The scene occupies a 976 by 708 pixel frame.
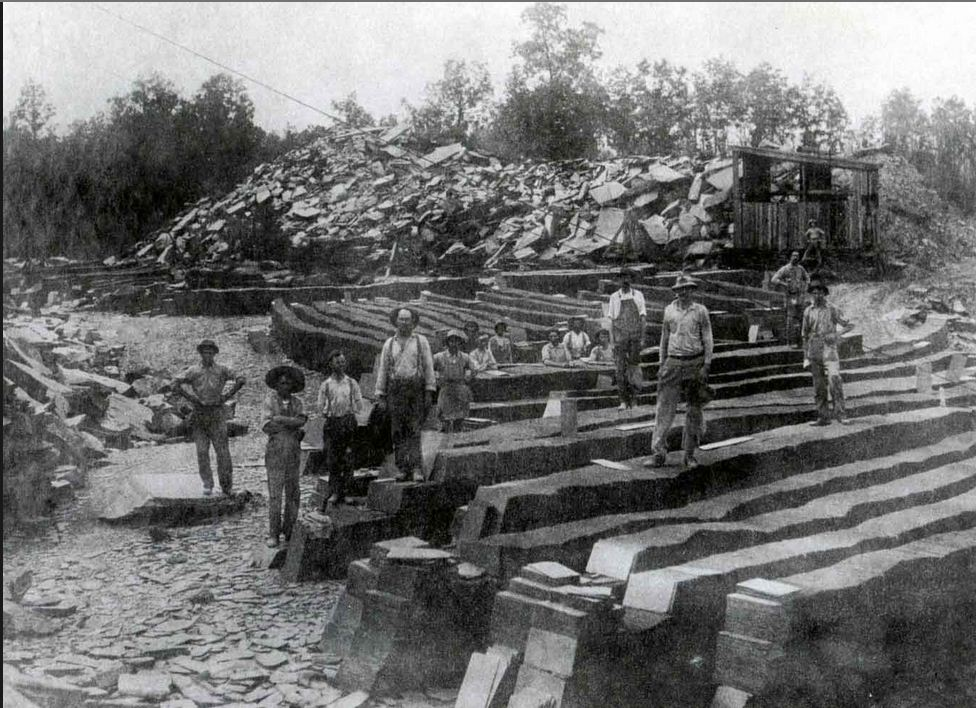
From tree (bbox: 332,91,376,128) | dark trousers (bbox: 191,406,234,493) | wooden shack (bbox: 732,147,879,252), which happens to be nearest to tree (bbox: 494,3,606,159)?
tree (bbox: 332,91,376,128)

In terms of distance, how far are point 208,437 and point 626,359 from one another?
3600mm

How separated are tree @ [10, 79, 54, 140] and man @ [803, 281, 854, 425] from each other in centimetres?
580

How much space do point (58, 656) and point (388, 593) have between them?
1.74 m

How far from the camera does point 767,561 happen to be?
15.2ft

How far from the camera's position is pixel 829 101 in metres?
13.9

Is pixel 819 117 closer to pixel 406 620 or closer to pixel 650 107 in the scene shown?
pixel 650 107

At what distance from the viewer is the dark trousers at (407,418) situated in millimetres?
6105

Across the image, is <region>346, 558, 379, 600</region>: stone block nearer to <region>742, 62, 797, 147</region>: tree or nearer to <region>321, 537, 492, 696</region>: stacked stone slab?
<region>321, 537, 492, 696</region>: stacked stone slab

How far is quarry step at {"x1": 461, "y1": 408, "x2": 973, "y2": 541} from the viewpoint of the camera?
17.9 ft

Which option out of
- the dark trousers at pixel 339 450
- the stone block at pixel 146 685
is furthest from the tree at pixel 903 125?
the stone block at pixel 146 685

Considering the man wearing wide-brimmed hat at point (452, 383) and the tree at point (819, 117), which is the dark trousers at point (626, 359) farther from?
the tree at point (819, 117)

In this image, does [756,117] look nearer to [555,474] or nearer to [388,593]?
[555,474]

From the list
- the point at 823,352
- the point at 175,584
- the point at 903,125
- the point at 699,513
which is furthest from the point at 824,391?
the point at 903,125

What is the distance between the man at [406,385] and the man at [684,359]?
1.55 metres
